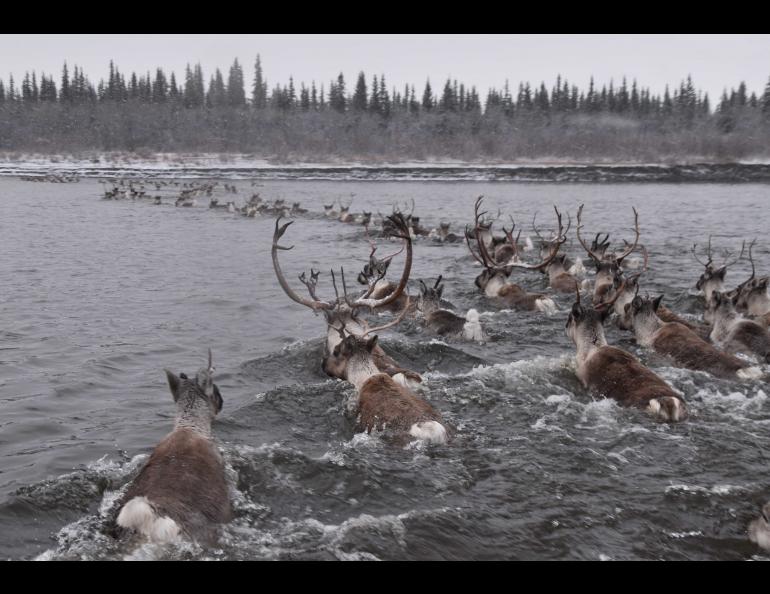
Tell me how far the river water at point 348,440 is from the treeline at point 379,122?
236 ft

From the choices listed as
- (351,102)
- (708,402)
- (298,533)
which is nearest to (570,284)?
(708,402)

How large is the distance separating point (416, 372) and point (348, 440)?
2.52 m

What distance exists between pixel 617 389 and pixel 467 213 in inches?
1075

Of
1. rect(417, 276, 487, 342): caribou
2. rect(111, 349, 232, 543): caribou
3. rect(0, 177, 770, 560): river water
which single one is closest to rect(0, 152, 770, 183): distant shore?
rect(0, 177, 770, 560): river water

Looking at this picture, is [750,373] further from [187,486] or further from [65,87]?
[65,87]

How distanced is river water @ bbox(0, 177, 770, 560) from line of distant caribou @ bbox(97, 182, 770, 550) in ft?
0.60

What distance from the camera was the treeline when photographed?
85.2 meters

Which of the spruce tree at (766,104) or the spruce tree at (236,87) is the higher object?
the spruce tree at (236,87)

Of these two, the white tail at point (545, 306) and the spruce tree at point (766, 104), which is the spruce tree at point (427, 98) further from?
the white tail at point (545, 306)

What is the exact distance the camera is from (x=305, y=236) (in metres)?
25.4

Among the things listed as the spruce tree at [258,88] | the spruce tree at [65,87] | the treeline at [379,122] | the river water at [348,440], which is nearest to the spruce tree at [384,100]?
the treeline at [379,122]

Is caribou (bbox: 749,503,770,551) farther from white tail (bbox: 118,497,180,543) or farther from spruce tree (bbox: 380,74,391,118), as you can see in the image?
spruce tree (bbox: 380,74,391,118)

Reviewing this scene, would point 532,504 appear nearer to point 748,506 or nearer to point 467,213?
point 748,506

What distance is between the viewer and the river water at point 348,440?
505 centimetres
